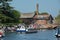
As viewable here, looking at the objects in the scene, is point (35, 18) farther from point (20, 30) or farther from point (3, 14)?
point (3, 14)

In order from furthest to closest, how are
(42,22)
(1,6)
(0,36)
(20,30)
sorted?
(42,22)
(20,30)
(0,36)
(1,6)

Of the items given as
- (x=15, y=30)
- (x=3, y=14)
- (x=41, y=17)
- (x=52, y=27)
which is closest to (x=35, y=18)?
(x=41, y=17)

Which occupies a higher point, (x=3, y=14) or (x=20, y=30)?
(x=3, y=14)

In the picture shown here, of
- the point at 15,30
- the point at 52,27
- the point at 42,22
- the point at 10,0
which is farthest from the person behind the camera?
the point at 42,22

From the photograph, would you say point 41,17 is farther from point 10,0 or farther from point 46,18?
point 10,0

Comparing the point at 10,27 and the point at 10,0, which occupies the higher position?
the point at 10,0

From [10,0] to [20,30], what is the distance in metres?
39.3

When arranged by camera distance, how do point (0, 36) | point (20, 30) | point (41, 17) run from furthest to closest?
point (41, 17)
point (20, 30)
point (0, 36)

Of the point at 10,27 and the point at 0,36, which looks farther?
the point at 10,27

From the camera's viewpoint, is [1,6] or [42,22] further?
[42,22]

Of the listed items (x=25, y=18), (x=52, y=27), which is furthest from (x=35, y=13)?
(x=52, y=27)

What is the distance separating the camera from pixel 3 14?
181 ft

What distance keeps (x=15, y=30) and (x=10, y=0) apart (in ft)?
153

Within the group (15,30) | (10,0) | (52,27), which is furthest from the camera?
(52,27)
